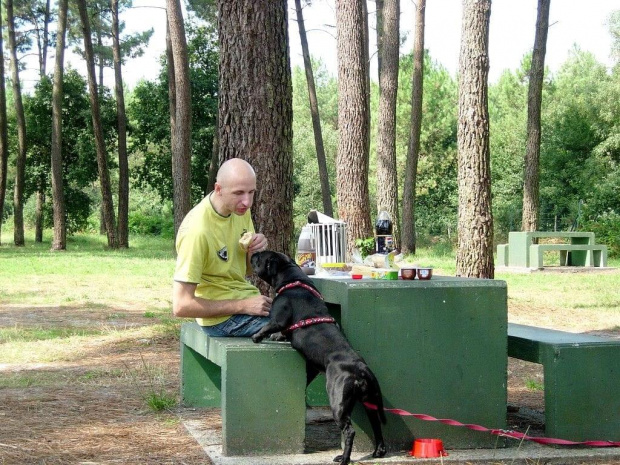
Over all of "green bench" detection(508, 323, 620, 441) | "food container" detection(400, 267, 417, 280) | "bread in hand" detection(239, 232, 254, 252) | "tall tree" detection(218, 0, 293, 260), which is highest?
"tall tree" detection(218, 0, 293, 260)

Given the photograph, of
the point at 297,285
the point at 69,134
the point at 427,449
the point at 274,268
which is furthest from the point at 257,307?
the point at 69,134

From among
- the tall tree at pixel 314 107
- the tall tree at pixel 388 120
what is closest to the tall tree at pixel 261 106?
the tall tree at pixel 388 120

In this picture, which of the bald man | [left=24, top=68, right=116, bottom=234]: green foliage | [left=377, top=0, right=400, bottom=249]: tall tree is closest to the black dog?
the bald man

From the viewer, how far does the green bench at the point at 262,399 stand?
179 inches

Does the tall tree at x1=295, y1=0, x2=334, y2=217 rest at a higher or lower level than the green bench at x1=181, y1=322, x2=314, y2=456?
higher

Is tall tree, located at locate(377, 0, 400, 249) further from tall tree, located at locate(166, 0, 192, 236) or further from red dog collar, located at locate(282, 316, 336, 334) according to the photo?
red dog collar, located at locate(282, 316, 336, 334)

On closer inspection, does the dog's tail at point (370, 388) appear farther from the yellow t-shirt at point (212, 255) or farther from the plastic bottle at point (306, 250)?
the plastic bottle at point (306, 250)

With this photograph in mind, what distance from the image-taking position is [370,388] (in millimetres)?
4301

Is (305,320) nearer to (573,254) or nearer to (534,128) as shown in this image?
(573,254)

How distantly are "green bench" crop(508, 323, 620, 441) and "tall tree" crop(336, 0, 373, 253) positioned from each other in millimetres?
10155

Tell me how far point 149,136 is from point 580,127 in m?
20.0

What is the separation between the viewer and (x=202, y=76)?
3488 cm

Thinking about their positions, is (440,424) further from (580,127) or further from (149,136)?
(580,127)

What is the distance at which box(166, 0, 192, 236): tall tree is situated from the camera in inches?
789
